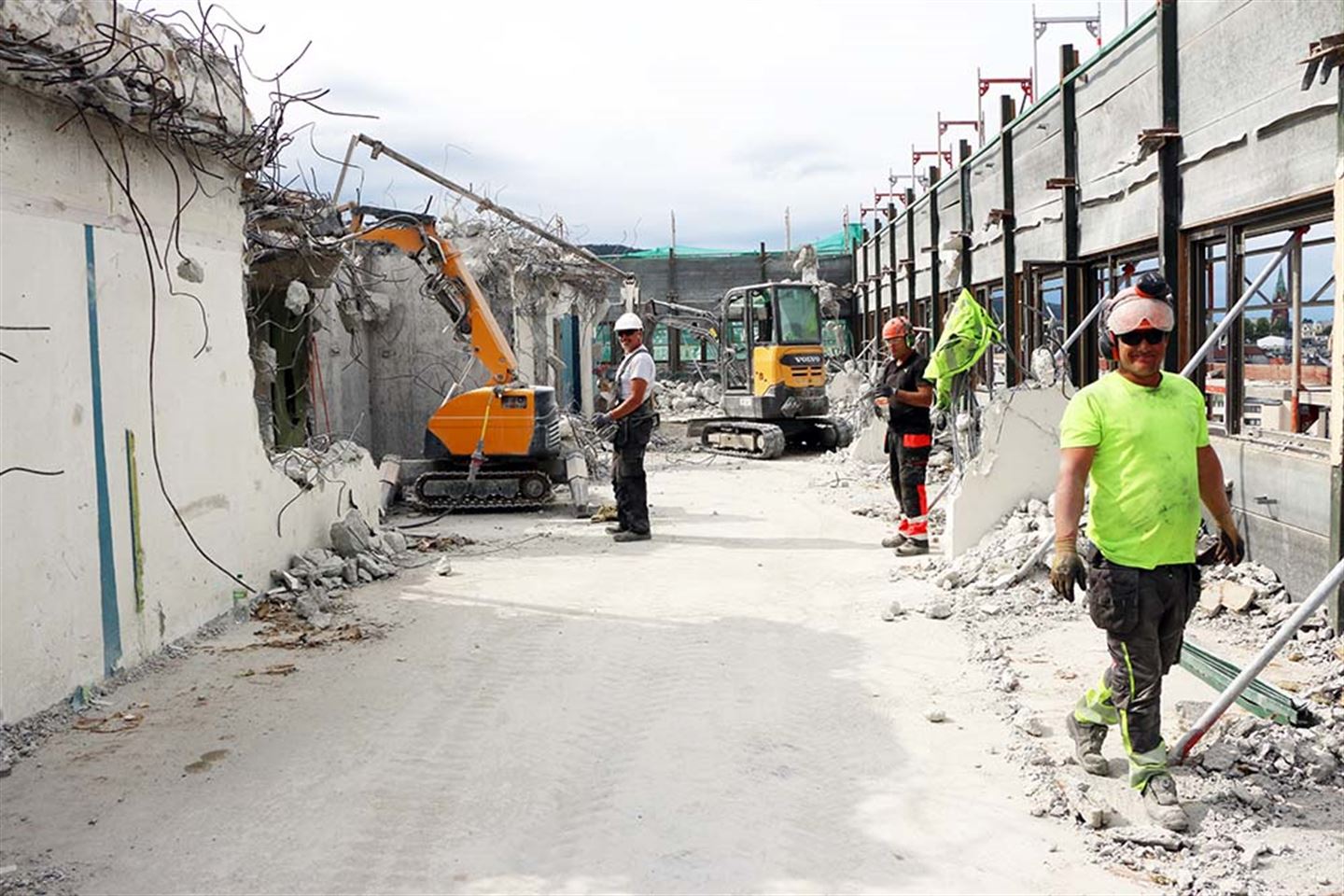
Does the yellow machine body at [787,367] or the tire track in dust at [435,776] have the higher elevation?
the yellow machine body at [787,367]

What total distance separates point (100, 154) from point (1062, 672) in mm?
5541

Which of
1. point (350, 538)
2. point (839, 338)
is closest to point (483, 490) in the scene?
point (350, 538)

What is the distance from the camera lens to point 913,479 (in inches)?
349

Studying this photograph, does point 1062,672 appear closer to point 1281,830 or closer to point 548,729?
point 1281,830

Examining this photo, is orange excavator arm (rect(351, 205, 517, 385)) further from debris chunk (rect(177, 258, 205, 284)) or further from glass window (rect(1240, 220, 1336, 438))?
glass window (rect(1240, 220, 1336, 438))

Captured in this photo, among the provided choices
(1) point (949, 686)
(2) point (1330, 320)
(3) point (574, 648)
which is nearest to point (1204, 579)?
(2) point (1330, 320)

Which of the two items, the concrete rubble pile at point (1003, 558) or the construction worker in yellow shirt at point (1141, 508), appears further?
the concrete rubble pile at point (1003, 558)

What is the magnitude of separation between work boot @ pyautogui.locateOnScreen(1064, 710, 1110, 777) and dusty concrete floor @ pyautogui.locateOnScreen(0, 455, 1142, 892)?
0.97 feet

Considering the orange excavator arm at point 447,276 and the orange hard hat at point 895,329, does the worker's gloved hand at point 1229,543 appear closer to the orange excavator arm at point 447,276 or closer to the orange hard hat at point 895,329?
the orange hard hat at point 895,329

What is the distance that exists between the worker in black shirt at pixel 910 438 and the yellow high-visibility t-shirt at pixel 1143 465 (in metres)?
4.78

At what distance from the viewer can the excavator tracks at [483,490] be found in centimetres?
1172

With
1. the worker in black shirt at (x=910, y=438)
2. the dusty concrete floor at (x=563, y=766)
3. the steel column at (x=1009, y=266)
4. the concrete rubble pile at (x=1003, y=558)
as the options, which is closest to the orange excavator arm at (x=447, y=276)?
the worker in black shirt at (x=910, y=438)

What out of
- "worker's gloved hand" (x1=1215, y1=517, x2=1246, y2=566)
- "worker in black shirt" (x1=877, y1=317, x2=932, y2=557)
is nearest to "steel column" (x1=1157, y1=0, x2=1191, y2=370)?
"worker in black shirt" (x1=877, y1=317, x2=932, y2=557)

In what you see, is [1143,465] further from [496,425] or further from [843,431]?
[843,431]
